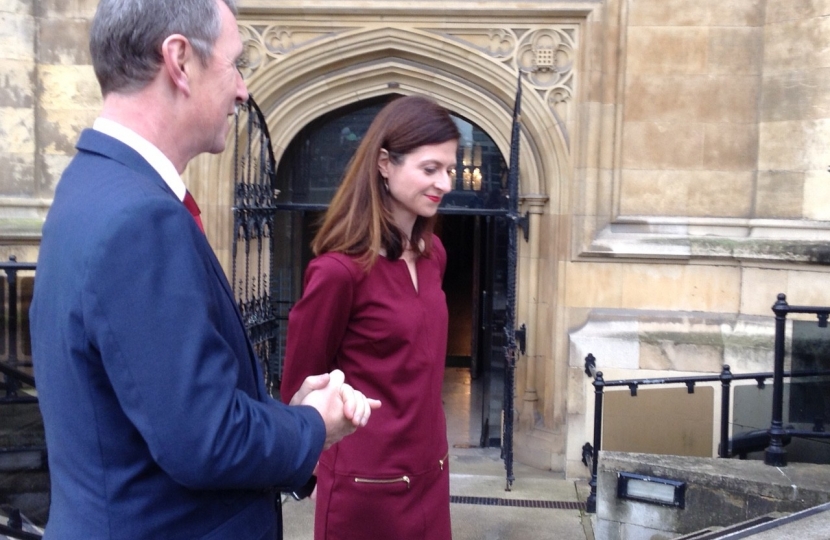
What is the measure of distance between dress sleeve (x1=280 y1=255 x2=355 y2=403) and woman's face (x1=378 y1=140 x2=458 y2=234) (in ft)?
0.81

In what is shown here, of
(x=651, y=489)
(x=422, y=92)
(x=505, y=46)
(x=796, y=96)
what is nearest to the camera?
(x=651, y=489)

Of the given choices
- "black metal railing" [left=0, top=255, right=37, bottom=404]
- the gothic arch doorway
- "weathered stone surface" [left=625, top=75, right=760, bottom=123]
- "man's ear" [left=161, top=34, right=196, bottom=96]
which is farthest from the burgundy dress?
"weathered stone surface" [left=625, top=75, right=760, bottom=123]

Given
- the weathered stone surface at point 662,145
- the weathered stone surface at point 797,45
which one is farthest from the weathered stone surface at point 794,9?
the weathered stone surface at point 662,145

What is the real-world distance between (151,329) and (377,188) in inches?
43.6

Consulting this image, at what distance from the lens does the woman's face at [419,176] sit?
210 centimetres

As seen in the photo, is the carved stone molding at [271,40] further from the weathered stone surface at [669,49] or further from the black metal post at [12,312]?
the black metal post at [12,312]

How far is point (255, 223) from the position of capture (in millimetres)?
5758

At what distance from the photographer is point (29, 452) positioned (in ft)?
13.5

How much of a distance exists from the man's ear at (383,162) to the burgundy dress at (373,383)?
9.1 inches

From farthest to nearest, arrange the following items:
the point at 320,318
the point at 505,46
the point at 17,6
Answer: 1. the point at 505,46
2. the point at 17,6
3. the point at 320,318

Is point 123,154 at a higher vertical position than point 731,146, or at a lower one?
lower

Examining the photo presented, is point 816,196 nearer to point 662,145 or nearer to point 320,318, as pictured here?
point 662,145

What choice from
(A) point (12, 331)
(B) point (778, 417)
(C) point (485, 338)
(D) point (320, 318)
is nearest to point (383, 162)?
(D) point (320, 318)

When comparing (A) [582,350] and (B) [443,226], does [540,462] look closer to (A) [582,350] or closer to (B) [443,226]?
(A) [582,350]
